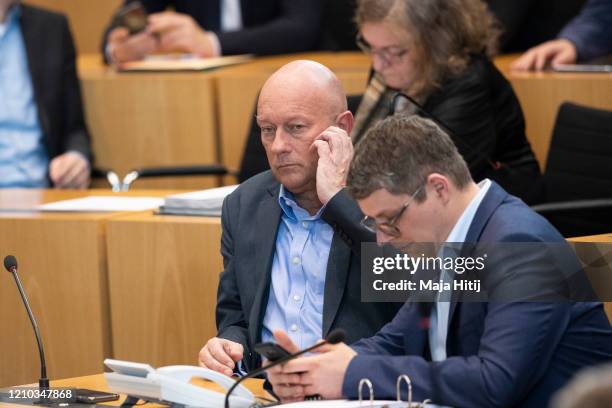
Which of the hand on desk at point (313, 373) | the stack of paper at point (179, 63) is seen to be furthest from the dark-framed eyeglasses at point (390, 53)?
the hand on desk at point (313, 373)

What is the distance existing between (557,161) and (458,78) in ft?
1.52

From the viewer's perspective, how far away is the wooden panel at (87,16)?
6.91 m

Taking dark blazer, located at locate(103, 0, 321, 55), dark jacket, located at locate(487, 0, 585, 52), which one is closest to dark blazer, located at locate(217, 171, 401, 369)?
dark blazer, located at locate(103, 0, 321, 55)

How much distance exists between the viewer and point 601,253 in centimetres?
246

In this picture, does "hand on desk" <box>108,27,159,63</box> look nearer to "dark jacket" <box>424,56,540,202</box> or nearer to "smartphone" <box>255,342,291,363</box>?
"dark jacket" <box>424,56,540,202</box>

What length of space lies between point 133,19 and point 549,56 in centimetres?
184

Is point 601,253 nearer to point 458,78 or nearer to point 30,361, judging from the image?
point 458,78

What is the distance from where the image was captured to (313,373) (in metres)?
2.09

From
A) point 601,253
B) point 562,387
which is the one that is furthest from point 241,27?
point 562,387

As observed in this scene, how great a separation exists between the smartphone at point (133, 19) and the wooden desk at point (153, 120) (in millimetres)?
218

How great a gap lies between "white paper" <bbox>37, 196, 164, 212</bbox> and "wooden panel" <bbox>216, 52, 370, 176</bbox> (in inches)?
38.1

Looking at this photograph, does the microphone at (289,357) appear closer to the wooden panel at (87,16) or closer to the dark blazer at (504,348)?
the dark blazer at (504,348)

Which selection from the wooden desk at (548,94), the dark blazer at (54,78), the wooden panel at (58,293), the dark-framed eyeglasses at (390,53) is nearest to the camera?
the wooden panel at (58,293)

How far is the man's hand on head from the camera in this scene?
104 inches
